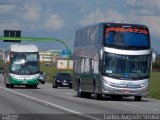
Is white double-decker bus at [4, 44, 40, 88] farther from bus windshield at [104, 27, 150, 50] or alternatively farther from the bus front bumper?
bus windshield at [104, 27, 150, 50]

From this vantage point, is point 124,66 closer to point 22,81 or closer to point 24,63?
point 24,63

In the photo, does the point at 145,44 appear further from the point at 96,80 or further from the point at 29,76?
the point at 29,76

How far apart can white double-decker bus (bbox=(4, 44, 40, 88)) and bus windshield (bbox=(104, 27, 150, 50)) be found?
63.0 ft

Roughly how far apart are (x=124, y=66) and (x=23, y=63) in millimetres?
19755

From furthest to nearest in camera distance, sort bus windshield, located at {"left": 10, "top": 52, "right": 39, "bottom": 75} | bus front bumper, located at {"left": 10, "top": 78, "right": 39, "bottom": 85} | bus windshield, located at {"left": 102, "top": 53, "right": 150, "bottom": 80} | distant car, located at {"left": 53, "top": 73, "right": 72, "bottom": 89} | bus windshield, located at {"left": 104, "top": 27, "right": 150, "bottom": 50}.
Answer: distant car, located at {"left": 53, "top": 73, "right": 72, "bottom": 89} → bus front bumper, located at {"left": 10, "top": 78, "right": 39, "bottom": 85} → bus windshield, located at {"left": 10, "top": 52, "right": 39, "bottom": 75} → bus windshield, located at {"left": 102, "top": 53, "right": 150, "bottom": 80} → bus windshield, located at {"left": 104, "top": 27, "right": 150, "bottom": 50}

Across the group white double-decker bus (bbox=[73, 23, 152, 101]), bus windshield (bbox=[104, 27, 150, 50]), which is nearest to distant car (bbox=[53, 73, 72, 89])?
white double-decker bus (bbox=[73, 23, 152, 101])

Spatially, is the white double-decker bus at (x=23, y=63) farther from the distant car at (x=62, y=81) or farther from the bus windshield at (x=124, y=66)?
the bus windshield at (x=124, y=66)

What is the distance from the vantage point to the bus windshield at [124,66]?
35.0 metres

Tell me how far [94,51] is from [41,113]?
12.0 meters

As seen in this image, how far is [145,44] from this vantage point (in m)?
35.3

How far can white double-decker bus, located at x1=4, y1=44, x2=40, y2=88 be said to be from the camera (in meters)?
53.6

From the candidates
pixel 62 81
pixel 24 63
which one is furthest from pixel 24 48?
pixel 62 81

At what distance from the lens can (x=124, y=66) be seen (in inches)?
1384

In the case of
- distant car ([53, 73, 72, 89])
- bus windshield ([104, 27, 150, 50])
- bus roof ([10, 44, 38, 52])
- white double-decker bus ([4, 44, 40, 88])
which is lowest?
distant car ([53, 73, 72, 89])
